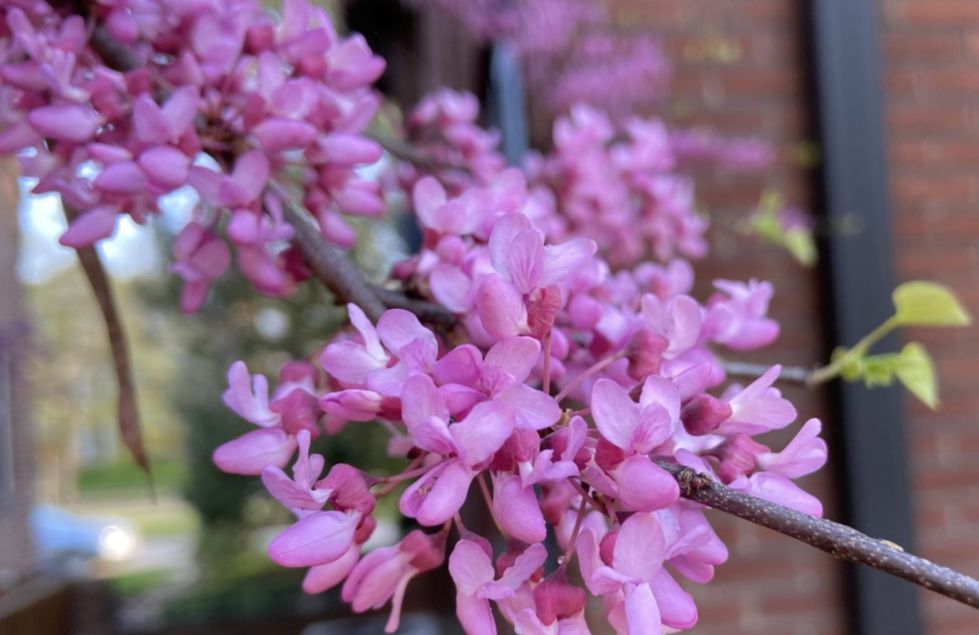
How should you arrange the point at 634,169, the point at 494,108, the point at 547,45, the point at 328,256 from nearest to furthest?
the point at 328,256 < the point at 634,169 < the point at 547,45 < the point at 494,108

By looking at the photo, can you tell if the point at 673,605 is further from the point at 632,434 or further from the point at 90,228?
the point at 90,228

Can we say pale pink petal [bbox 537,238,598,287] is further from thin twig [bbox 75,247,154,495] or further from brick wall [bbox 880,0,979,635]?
brick wall [bbox 880,0,979,635]

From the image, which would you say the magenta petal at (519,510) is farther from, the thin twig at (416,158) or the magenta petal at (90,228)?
the thin twig at (416,158)

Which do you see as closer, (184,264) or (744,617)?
(184,264)

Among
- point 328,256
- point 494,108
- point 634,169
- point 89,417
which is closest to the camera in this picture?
point 328,256

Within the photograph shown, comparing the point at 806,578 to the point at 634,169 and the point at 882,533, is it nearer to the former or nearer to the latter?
the point at 882,533

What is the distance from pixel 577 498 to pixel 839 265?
924 mm

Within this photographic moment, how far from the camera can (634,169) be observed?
718 millimetres

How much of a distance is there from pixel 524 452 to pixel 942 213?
3.73 feet

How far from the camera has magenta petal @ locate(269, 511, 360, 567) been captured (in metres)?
0.23

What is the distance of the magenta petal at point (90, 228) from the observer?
33 cm

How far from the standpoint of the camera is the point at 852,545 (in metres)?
0.19

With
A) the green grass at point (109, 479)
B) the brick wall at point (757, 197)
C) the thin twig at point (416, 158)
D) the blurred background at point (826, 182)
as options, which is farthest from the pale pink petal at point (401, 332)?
the green grass at point (109, 479)

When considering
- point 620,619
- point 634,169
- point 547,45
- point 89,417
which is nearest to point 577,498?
point 620,619
